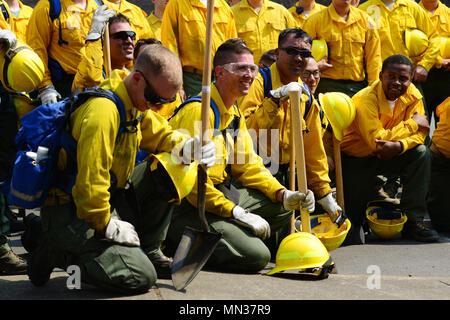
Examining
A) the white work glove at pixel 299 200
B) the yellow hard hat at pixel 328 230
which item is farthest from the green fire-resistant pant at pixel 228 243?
the yellow hard hat at pixel 328 230

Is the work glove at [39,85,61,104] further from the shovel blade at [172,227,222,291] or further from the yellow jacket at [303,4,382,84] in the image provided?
the yellow jacket at [303,4,382,84]

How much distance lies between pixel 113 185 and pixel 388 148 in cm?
275

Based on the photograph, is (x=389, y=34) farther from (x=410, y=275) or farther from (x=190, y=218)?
(x=190, y=218)

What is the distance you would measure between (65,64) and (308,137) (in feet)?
6.14

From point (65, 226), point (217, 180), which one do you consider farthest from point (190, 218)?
point (65, 226)

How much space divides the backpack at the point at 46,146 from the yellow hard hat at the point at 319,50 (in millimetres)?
3231

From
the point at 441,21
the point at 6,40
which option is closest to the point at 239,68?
the point at 6,40

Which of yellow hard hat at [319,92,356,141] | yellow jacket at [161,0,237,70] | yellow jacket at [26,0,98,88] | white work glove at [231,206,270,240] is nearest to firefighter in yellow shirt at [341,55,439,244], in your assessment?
yellow hard hat at [319,92,356,141]

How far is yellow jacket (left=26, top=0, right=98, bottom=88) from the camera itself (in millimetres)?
4941

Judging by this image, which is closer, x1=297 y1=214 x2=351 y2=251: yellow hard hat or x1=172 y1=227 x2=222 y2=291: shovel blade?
x1=172 y1=227 x2=222 y2=291: shovel blade

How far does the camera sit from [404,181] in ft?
18.2

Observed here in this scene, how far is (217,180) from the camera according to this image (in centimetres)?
408

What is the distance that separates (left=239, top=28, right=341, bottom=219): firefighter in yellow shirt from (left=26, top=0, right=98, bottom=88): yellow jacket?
131 centimetres

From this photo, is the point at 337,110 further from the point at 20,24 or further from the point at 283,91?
the point at 20,24
